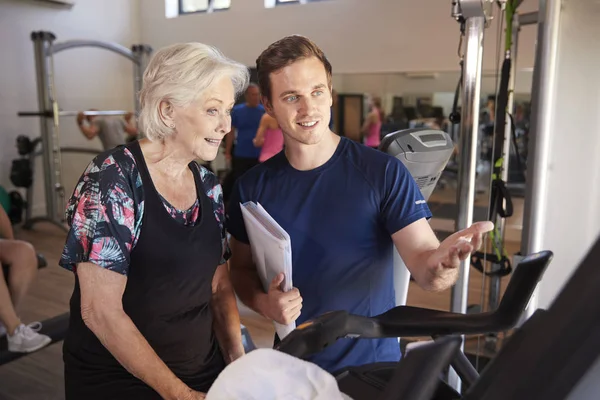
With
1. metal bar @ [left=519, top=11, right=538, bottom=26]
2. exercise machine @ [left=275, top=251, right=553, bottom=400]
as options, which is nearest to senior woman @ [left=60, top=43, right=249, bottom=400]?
exercise machine @ [left=275, top=251, right=553, bottom=400]

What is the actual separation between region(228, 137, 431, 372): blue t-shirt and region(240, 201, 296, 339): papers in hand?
0.07m

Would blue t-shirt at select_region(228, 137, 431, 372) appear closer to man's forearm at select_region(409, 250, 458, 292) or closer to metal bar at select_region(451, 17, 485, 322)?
man's forearm at select_region(409, 250, 458, 292)

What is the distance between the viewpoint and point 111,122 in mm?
5578

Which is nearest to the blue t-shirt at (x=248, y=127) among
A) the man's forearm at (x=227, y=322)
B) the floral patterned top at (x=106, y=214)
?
the man's forearm at (x=227, y=322)

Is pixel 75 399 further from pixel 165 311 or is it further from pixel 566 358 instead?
pixel 566 358

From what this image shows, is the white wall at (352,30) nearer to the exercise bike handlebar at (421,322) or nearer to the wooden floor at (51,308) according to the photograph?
the wooden floor at (51,308)

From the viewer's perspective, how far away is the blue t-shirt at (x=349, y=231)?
1089mm

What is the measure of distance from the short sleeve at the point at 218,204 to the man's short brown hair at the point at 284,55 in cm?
25

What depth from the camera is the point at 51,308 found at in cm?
351

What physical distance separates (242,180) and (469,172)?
994mm

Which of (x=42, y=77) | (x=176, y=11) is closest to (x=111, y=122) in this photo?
(x=42, y=77)

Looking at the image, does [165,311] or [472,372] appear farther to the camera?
[165,311]

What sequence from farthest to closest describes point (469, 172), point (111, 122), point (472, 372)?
point (111, 122), point (469, 172), point (472, 372)

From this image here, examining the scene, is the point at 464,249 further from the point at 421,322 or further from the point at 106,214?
the point at 106,214
